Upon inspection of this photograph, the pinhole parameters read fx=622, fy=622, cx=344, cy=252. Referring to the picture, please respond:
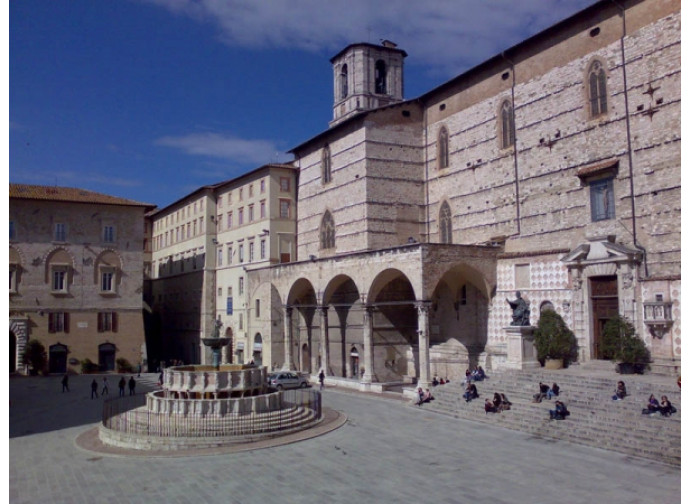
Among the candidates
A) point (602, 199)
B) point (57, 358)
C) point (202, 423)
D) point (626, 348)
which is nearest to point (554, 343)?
point (626, 348)

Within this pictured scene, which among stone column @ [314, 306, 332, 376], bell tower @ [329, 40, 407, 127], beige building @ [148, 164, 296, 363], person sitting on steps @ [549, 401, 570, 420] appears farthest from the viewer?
bell tower @ [329, 40, 407, 127]

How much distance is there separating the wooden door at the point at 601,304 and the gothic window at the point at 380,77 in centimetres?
2973

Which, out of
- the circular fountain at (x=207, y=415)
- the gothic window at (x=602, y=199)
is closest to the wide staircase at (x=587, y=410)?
the gothic window at (x=602, y=199)

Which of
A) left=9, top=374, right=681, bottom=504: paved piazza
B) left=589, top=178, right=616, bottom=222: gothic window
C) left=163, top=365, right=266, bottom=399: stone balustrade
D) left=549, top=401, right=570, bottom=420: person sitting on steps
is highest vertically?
left=589, top=178, right=616, bottom=222: gothic window

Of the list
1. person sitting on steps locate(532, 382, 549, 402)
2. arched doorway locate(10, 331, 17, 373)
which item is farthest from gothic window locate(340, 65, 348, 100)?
person sitting on steps locate(532, 382, 549, 402)

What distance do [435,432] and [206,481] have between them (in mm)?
8541

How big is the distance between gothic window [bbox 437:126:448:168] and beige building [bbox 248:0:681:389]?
0.13 meters

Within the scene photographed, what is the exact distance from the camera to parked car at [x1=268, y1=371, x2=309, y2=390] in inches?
1276

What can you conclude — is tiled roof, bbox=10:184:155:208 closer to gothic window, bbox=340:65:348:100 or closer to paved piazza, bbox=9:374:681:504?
gothic window, bbox=340:65:348:100

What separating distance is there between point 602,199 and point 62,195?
1509 inches

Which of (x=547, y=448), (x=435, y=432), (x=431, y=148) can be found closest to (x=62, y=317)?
(x=431, y=148)

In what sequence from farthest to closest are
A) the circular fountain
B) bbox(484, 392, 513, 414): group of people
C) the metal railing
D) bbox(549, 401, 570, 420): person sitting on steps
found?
bbox(484, 392, 513, 414): group of people
bbox(549, 401, 570, 420): person sitting on steps
the metal railing
the circular fountain

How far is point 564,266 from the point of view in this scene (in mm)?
26875

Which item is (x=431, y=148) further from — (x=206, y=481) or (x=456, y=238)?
(x=206, y=481)
